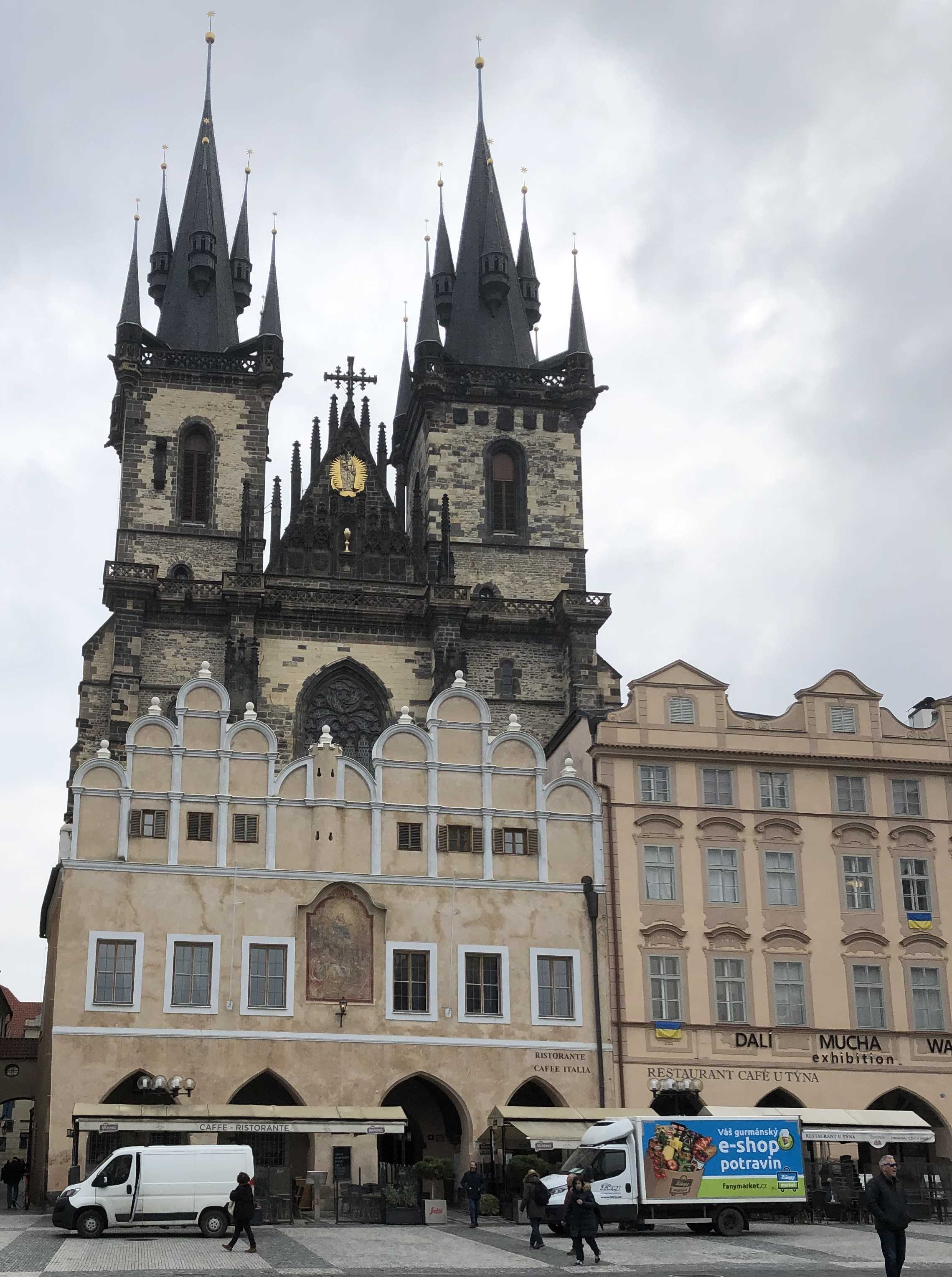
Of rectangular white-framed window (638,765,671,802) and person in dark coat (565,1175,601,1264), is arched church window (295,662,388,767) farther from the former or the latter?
person in dark coat (565,1175,601,1264)

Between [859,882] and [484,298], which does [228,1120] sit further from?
[484,298]

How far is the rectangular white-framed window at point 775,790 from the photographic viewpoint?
3881 centimetres

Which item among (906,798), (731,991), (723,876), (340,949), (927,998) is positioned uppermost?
(906,798)

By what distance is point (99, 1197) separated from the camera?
26766mm

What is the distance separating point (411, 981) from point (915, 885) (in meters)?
12.0

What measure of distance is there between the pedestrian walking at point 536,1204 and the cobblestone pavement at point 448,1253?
0.74ft

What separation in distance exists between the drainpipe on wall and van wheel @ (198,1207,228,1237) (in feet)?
34.1

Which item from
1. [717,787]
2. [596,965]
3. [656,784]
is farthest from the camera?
[717,787]

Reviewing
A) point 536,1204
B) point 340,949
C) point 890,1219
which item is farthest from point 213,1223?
point 890,1219

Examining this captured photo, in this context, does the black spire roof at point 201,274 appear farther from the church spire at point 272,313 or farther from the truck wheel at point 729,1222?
the truck wheel at point 729,1222

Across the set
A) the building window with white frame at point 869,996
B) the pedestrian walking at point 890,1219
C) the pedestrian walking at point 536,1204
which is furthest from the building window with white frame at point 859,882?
the pedestrian walking at point 890,1219

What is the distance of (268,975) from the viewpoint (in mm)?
34531

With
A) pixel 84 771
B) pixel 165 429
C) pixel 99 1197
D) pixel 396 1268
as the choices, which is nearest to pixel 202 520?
pixel 165 429

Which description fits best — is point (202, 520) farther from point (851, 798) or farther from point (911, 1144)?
point (911, 1144)
